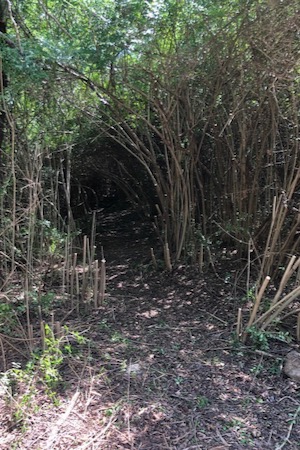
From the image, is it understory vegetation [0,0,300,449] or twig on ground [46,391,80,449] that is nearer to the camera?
twig on ground [46,391,80,449]

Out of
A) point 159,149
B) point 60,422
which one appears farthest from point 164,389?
point 159,149

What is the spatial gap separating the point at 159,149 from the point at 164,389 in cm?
303

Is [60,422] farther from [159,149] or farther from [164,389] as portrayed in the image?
[159,149]

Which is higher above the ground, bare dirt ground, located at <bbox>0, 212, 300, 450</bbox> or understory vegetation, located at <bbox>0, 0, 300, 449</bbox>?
understory vegetation, located at <bbox>0, 0, 300, 449</bbox>

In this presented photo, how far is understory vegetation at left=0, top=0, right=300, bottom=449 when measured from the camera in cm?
285

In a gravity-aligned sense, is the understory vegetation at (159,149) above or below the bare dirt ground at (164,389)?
above

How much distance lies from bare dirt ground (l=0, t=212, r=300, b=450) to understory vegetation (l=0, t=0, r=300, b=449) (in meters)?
0.04

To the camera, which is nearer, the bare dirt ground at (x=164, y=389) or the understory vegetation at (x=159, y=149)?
the bare dirt ground at (x=164, y=389)

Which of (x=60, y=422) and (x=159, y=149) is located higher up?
(x=159, y=149)

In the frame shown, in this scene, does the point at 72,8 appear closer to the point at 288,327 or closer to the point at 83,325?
the point at 83,325

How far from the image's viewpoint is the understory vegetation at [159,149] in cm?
285

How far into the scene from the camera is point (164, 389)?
249 cm

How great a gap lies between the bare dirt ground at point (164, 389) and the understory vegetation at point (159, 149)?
0.04 metres

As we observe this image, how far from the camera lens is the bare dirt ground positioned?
6.95 feet
